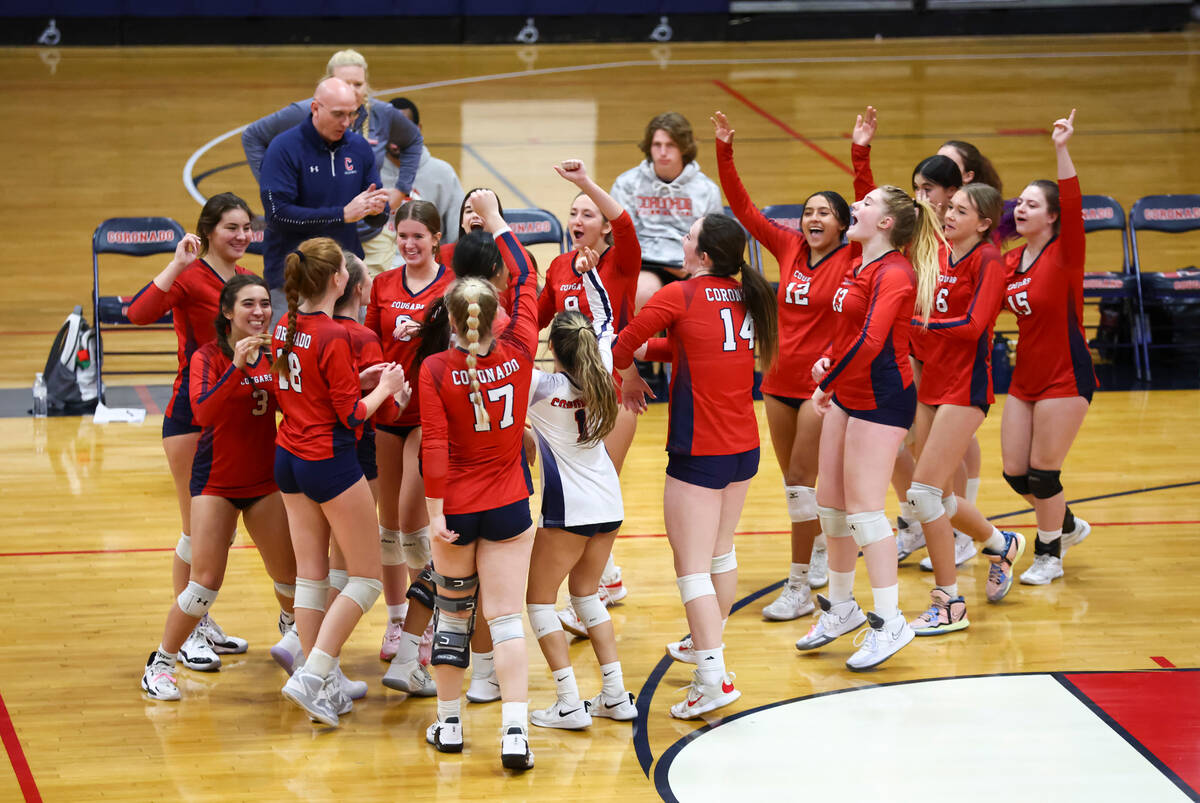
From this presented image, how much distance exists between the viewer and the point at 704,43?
68.4ft

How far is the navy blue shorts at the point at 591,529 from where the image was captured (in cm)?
494

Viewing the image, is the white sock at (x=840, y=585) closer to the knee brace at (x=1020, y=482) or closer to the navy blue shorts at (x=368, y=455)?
the knee brace at (x=1020, y=482)

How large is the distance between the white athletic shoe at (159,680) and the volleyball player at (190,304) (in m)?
0.28

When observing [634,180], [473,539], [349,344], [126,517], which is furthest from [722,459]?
[126,517]

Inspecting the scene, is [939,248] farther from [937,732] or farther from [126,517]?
[126,517]

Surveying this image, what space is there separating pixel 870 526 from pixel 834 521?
24 centimetres

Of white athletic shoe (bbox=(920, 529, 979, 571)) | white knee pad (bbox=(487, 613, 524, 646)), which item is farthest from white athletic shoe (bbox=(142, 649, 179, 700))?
white athletic shoe (bbox=(920, 529, 979, 571))

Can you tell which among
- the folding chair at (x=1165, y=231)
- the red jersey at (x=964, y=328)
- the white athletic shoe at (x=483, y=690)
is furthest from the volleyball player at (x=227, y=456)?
the folding chair at (x=1165, y=231)

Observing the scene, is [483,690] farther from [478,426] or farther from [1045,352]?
[1045,352]

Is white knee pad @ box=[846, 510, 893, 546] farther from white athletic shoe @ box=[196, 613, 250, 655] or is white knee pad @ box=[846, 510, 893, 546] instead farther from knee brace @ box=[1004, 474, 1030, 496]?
Answer: white athletic shoe @ box=[196, 613, 250, 655]

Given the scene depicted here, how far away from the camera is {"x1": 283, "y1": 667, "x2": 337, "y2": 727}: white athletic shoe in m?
4.96

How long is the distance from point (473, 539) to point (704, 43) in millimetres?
17359

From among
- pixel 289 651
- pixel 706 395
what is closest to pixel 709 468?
pixel 706 395

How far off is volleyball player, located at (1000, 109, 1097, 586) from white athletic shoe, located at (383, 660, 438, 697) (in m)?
3.02
